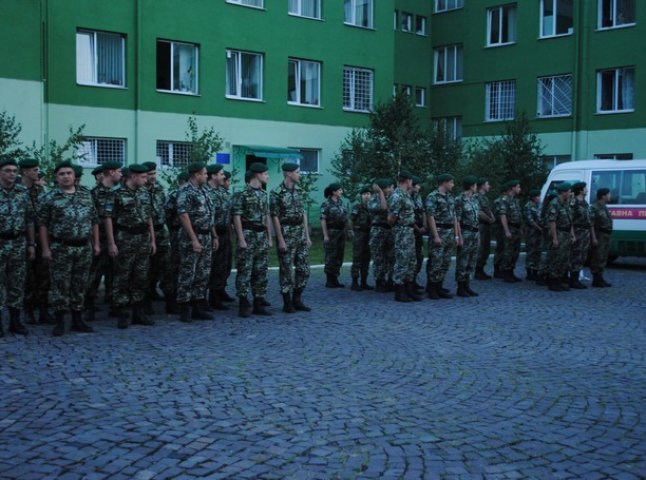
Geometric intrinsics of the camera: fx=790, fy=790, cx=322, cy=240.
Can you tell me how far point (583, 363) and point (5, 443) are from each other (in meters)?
5.44

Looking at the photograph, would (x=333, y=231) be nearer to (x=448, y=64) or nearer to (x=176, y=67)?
(x=176, y=67)

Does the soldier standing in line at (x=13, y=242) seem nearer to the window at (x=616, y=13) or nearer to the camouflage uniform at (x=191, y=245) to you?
the camouflage uniform at (x=191, y=245)

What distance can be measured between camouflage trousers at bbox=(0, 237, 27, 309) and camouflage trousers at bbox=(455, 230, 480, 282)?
7020mm

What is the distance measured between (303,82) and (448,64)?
383 inches

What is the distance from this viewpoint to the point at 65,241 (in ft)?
30.0

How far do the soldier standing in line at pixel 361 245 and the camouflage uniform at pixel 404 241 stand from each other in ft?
5.63

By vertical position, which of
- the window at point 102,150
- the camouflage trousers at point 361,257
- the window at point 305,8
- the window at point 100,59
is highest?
the window at point 305,8

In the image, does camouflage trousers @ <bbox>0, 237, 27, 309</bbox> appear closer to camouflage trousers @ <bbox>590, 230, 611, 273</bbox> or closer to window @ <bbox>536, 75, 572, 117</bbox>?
camouflage trousers @ <bbox>590, 230, 611, 273</bbox>

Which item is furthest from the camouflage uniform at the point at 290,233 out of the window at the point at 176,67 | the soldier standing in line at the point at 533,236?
the window at the point at 176,67

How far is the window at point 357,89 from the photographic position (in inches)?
1244

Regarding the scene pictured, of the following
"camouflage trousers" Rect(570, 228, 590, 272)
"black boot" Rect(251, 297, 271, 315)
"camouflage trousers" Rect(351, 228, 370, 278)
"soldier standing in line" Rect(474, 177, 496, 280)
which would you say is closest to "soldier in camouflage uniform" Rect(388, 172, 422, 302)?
"camouflage trousers" Rect(351, 228, 370, 278)

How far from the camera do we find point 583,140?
31.7m

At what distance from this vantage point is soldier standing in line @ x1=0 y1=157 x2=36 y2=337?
8922 millimetres

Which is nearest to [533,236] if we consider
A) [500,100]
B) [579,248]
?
[579,248]
